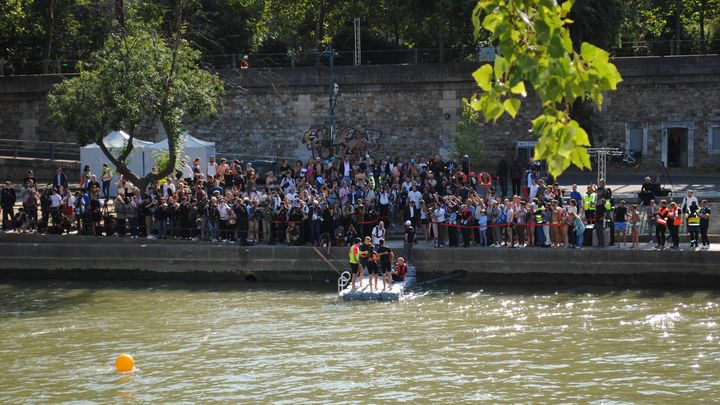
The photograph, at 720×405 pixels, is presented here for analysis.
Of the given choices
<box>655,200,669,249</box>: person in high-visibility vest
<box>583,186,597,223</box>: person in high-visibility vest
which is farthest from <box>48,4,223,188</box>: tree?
<box>655,200,669,249</box>: person in high-visibility vest

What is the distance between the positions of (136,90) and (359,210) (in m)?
7.32

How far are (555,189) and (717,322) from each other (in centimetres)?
637

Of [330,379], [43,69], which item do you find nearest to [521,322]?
[330,379]

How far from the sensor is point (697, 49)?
43062mm

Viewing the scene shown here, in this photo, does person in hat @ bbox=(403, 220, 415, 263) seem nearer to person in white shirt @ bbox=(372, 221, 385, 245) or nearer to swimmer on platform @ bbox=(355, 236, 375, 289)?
person in white shirt @ bbox=(372, 221, 385, 245)

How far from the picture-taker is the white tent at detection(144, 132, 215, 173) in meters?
33.8

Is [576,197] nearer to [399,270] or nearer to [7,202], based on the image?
[399,270]

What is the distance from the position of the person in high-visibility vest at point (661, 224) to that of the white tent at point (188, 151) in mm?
14231

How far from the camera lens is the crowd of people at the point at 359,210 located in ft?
87.6

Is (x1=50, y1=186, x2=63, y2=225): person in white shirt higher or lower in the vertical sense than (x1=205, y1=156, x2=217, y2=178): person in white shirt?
lower

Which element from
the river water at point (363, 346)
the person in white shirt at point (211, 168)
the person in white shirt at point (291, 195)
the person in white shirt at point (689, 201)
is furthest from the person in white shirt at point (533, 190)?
the person in white shirt at point (211, 168)

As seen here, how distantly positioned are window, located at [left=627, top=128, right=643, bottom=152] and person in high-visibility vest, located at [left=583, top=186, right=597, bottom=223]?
498 inches

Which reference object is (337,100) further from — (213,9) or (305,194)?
(305,194)

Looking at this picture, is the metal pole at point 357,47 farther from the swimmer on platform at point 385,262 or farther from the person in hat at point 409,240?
the swimmer on platform at point 385,262
